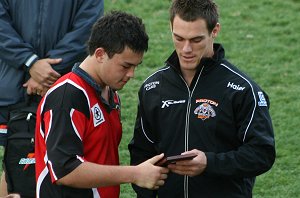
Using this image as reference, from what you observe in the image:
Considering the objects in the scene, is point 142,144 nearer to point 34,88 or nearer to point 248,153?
point 248,153

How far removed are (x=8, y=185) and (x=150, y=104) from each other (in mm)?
1079

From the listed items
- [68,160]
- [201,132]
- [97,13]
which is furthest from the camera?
[97,13]

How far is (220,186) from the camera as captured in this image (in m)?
5.10

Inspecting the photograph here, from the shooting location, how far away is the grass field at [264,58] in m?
7.68

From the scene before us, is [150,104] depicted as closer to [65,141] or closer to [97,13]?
[65,141]

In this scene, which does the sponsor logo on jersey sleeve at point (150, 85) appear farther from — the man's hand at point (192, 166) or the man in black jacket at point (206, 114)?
the man's hand at point (192, 166)

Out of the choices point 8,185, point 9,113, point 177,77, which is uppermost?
point 177,77

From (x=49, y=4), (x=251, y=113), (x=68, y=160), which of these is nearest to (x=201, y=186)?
(x=251, y=113)

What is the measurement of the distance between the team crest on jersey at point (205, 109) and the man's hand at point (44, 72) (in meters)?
1.22

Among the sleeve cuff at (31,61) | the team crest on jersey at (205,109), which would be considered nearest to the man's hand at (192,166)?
the team crest on jersey at (205,109)

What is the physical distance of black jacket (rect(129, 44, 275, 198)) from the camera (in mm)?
4930

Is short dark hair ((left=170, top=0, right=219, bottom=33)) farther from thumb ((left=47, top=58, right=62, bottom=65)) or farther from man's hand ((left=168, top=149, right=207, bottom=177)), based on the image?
thumb ((left=47, top=58, right=62, bottom=65))

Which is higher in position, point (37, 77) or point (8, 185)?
point (37, 77)

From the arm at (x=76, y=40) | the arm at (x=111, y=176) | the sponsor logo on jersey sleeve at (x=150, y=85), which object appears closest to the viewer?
the arm at (x=111, y=176)
